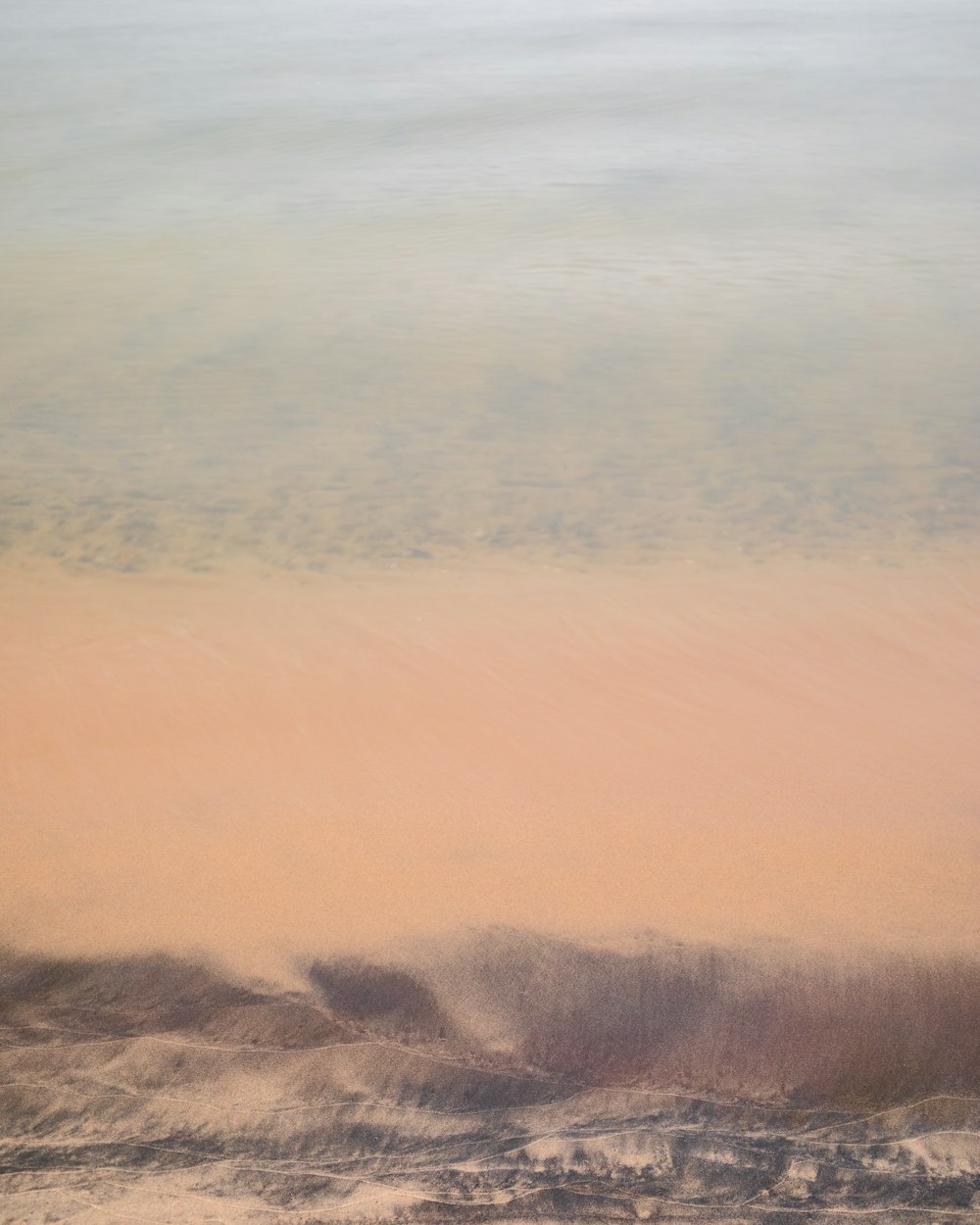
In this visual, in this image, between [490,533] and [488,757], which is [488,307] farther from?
[488,757]

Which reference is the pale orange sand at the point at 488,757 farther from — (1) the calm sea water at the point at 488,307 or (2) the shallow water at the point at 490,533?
(1) the calm sea water at the point at 488,307

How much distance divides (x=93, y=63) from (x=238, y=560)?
8.16 metres

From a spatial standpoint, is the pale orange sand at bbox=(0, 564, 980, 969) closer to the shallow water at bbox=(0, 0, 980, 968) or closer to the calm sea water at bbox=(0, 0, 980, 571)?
the shallow water at bbox=(0, 0, 980, 968)

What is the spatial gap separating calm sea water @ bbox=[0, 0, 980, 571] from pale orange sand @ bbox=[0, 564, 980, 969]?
276 mm

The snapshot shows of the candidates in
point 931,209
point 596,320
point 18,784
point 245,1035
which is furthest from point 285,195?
point 245,1035

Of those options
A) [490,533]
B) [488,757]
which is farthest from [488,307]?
[488,757]

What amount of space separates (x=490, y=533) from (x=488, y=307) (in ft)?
6.48

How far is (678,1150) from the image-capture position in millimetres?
1378

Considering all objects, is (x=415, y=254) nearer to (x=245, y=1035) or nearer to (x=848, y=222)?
(x=848, y=222)

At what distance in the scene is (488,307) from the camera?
456 centimetres

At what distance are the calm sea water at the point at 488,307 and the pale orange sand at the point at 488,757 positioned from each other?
0.28m

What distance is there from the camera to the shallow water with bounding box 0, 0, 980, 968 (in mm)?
1820

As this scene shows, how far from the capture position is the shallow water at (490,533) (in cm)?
182

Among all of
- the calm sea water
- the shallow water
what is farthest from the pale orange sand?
the calm sea water
